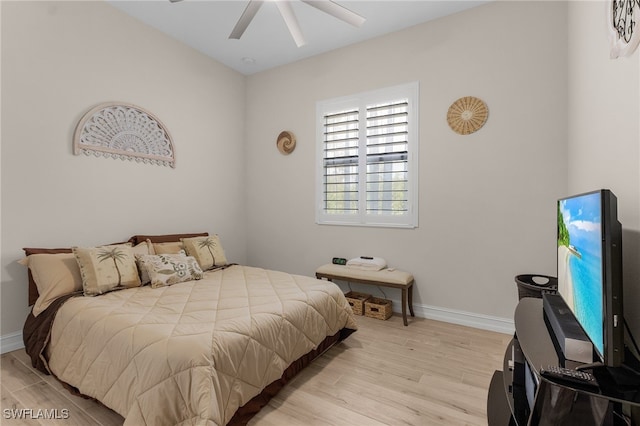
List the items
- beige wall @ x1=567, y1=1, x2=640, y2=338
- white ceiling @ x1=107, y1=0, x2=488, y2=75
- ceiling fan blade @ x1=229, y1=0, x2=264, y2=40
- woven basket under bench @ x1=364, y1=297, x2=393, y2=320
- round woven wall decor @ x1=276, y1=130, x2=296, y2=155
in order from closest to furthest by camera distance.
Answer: beige wall @ x1=567, y1=1, x2=640, y2=338 → ceiling fan blade @ x1=229, y1=0, x2=264, y2=40 → white ceiling @ x1=107, y1=0, x2=488, y2=75 → woven basket under bench @ x1=364, y1=297, x2=393, y2=320 → round woven wall decor @ x1=276, y1=130, x2=296, y2=155

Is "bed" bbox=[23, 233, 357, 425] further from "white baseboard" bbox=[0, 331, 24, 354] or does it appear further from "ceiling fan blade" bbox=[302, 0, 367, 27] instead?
"ceiling fan blade" bbox=[302, 0, 367, 27]

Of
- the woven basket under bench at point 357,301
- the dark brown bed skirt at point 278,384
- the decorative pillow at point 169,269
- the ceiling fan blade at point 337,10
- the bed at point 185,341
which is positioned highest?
the ceiling fan blade at point 337,10

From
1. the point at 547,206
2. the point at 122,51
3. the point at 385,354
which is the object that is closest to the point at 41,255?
the point at 122,51

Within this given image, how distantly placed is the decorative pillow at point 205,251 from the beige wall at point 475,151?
1.23 m

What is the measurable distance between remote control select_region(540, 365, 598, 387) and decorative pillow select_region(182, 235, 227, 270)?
9.57 ft

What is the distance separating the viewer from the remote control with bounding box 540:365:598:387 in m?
0.92

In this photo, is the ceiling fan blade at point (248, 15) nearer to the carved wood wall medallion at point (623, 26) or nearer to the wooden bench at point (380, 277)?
the carved wood wall medallion at point (623, 26)

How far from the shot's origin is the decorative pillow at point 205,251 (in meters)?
3.17

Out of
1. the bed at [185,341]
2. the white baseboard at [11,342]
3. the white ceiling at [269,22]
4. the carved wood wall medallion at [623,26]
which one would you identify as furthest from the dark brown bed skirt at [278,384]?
the white ceiling at [269,22]

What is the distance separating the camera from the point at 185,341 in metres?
1.51

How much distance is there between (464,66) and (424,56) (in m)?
0.43

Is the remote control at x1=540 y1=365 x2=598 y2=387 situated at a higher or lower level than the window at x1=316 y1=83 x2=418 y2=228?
lower

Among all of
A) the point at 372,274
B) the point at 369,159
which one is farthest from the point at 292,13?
the point at 372,274

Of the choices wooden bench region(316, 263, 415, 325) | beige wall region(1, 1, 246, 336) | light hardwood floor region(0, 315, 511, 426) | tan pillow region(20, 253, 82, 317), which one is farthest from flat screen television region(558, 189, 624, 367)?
beige wall region(1, 1, 246, 336)
